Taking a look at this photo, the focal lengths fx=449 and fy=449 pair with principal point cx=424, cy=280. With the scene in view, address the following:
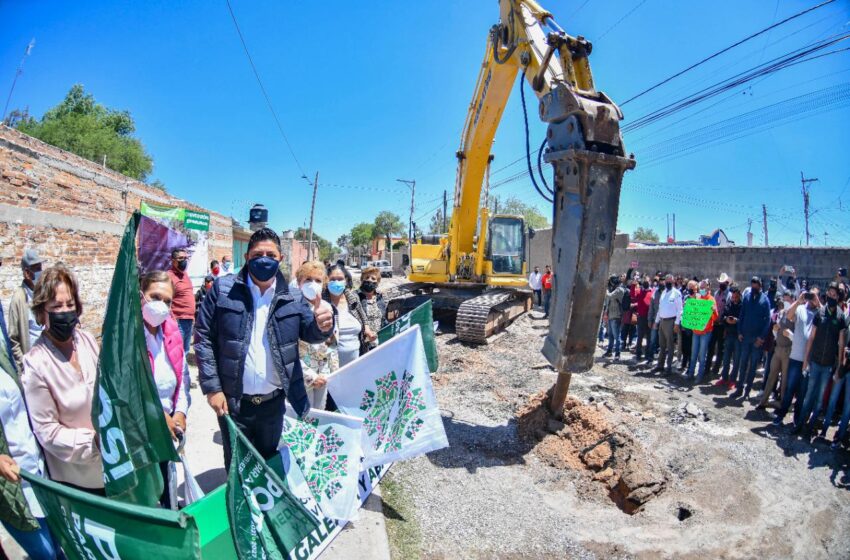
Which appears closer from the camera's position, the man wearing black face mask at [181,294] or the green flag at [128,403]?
the green flag at [128,403]

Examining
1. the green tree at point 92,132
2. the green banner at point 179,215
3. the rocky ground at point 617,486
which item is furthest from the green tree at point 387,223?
the rocky ground at point 617,486

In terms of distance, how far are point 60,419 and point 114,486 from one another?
1.56ft

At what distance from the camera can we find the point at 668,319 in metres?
8.64

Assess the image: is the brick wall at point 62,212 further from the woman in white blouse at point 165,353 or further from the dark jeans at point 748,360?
the dark jeans at point 748,360

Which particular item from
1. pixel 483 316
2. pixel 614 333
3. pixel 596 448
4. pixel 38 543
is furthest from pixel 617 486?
pixel 614 333

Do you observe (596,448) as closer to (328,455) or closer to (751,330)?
(328,455)

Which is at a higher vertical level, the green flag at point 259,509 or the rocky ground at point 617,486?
the green flag at point 259,509

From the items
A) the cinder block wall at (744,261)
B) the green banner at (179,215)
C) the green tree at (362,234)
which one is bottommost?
the cinder block wall at (744,261)

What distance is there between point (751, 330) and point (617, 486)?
4378mm

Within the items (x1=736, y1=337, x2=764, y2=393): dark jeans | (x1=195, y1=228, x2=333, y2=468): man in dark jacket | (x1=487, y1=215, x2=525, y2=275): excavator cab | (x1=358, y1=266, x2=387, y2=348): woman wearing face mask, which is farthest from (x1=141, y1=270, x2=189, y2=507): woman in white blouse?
(x1=487, y1=215, x2=525, y2=275): excavator cab

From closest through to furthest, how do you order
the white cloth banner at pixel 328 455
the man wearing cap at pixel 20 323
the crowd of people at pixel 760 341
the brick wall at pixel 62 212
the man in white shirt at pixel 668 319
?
the white cloth banner at pixel 328 455 < the man wearing cap at pixel 20 323 < the crowd of people at pixel 760 341 < the brick wall at pixel 62 212 < the man in white shirt at pixel 668 319

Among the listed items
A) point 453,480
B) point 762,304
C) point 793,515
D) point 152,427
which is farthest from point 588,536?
point 762,304

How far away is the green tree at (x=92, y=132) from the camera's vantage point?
27328 millimetres

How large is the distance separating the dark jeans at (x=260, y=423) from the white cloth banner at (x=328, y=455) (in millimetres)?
64
